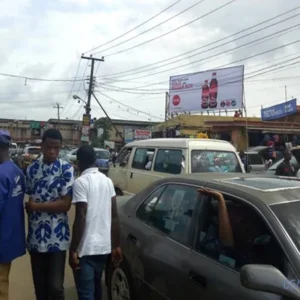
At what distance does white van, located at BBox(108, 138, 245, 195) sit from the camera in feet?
27.0

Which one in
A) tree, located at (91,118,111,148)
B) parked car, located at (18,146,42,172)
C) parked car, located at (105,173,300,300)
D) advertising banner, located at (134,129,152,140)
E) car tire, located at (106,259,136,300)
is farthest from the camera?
tree, located at (91,118,111,148)

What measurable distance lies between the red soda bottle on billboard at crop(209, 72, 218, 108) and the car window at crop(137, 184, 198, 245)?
27067mm

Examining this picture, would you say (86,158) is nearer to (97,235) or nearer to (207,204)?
(97,235)

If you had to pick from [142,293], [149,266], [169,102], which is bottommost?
[142,293]

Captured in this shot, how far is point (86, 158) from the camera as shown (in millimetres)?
3506

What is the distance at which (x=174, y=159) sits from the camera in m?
8.42

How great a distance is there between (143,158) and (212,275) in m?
6.77

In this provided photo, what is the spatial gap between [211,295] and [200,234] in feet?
1.69

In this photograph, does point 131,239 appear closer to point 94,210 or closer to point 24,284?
point 94,210

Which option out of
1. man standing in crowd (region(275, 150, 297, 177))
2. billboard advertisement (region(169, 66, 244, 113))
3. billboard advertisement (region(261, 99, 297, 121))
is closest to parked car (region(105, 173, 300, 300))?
man standing in crowd (region(275, 150, 297, 177))

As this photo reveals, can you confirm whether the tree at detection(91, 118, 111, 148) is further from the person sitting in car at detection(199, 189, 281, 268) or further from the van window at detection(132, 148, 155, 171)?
the person sitting in car at detection(199, 189, 281, 268)

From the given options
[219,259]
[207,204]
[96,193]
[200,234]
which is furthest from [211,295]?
[96,193]

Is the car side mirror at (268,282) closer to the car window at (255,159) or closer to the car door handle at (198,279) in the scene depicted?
the car door handle at (198,279)

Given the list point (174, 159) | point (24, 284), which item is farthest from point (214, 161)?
point (24, 284)
